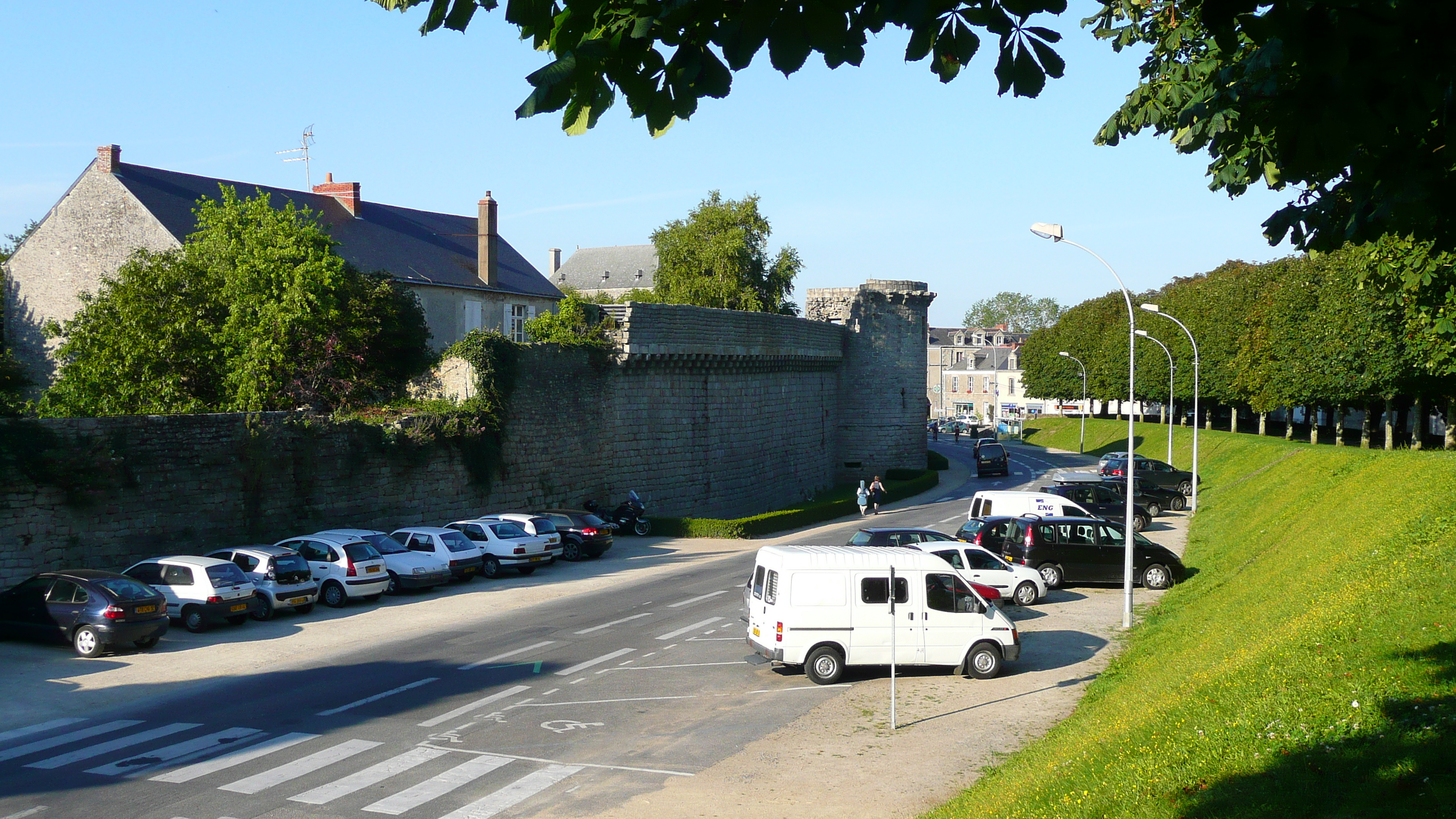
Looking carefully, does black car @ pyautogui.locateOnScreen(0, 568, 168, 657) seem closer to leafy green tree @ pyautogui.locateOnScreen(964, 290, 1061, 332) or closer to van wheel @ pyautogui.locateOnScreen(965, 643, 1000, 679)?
van wheel @ pyautogui.locateOnScreen(965, 643, 1000, 679)

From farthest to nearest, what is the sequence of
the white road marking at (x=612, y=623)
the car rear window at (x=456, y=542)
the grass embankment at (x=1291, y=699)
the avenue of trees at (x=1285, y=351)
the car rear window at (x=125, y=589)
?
the avenue of trees at (x=1285, y=351)
the car rear window at (x=456, y=542)
the white road marking at (x=612, y=623)
the car rear window at (x=125, y=589)
the grass embankment at (x=1291, y=699)

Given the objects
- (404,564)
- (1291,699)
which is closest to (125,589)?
(404,564)

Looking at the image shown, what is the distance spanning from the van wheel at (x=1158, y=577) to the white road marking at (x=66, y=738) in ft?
68.1

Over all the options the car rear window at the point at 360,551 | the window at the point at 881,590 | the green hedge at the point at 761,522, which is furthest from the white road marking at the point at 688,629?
the green hedge at the point at 761,522

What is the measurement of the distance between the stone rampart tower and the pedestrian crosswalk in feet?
166

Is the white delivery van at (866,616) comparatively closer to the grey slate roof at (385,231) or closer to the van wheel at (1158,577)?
the van wheel at (1158,577)

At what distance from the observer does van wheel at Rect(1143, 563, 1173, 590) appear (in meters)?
24.8

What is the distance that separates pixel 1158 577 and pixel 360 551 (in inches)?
723

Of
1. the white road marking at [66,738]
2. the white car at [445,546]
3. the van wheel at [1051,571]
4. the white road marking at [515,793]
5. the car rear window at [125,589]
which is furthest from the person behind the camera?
the white car at [445,546]

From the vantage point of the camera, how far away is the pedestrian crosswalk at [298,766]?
35.6ft

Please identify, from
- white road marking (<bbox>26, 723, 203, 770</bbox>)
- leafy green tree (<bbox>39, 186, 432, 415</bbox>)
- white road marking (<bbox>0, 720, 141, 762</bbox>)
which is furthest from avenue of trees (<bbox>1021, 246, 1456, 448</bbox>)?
leafy green tree (<bbox>39, 186, 432, 415</bbox>)

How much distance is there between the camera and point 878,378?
203ft

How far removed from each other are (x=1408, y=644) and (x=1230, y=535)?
64.8ft

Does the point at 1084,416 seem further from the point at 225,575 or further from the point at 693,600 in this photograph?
the point at 225,575
